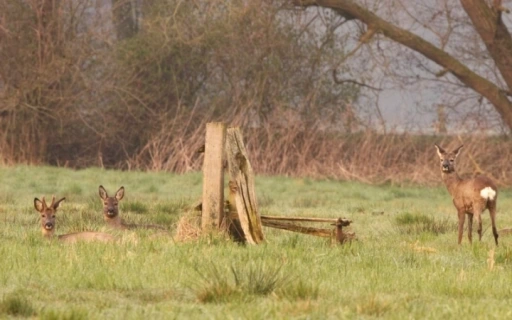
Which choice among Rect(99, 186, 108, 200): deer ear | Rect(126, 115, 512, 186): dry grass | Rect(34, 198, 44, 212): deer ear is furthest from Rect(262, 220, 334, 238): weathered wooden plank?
Rect(126, 115, 512, 186): dry grass

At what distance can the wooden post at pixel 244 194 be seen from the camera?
36.9 feet

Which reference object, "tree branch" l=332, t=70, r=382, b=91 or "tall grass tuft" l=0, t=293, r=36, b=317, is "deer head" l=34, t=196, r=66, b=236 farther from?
"tree branch" l=332, t=70, r=382, b=91

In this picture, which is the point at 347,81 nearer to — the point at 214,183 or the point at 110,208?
the point at 110,208

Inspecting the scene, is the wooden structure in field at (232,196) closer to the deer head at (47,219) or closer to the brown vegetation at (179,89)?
the deer head at (47,219)

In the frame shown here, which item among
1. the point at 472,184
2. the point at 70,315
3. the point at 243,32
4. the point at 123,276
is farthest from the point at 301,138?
the point at 70,315

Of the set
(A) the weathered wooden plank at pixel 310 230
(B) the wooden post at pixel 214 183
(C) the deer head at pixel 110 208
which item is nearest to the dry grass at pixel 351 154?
(C) the deer head at pixel 110 208

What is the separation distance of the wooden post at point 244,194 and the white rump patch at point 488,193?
3.07 meters

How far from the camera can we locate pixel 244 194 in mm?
11281

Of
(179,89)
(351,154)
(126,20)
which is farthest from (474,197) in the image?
(126,20)

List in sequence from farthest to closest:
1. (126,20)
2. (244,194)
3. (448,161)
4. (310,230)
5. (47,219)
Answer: (126,20), (448,161), (47,219), (310,230), (244,194)

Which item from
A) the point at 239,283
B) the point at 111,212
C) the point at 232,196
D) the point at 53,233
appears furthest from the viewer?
the point at 111,212

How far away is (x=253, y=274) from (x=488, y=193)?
18.1 ft

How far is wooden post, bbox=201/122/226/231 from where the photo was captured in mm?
11297

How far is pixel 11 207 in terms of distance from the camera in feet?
53.9
